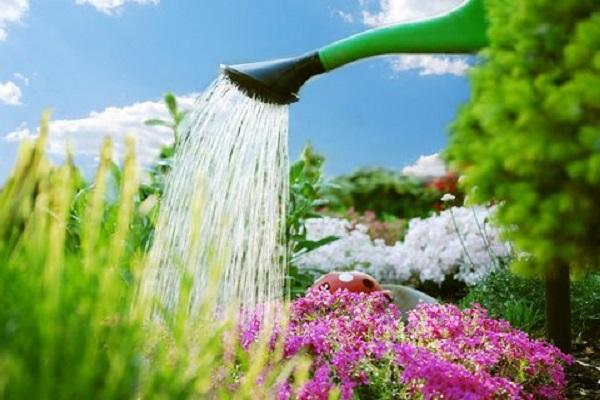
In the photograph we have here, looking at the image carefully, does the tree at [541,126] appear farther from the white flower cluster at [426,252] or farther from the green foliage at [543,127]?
the white flower cluster at [426,252]

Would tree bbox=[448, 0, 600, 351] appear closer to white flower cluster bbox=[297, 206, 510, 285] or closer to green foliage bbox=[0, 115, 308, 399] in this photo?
green foliage bbox=[0, 115, 308, 399]

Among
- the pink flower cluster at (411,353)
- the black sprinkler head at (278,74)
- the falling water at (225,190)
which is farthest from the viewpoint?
the falling water at (225,190)

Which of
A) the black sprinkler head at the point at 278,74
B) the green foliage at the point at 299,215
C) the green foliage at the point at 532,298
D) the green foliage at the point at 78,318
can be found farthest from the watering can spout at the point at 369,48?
the green foliage at the point at 532,298

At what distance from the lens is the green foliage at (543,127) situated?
2.11 meters

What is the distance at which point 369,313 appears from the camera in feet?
12.4

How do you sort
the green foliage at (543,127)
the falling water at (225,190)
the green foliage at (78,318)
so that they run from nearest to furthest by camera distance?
the green foliage at (78,318), the green foliage at (543,127), the falling water at (225,190)

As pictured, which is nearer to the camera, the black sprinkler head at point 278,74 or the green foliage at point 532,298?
the black sprinkler head at point 278,74

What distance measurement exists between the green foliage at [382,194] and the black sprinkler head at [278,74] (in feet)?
20.9

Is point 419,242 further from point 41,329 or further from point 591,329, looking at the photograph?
point 41,329

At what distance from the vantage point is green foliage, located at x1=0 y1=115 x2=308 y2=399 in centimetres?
157

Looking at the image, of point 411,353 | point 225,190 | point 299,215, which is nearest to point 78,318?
point 411,353

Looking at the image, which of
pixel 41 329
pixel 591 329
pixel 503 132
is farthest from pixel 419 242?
pixel 41 329

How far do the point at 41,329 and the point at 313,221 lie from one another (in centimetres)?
548

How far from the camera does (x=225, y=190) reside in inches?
165
